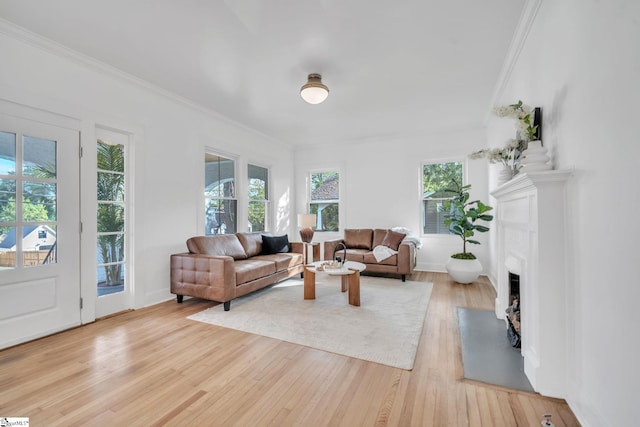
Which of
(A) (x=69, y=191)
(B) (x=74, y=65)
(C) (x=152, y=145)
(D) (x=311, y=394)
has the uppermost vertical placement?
(B) (x=74, y=65)

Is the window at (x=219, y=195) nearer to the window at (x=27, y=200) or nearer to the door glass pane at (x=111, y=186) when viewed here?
the door glass pane at (x=111, y=186)

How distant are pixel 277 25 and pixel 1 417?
324 centimetres

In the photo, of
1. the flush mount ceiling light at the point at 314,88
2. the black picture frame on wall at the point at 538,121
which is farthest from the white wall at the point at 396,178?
the black picture frame on wall at the point at 538,121

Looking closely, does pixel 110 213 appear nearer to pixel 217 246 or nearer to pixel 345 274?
pixel 217 246

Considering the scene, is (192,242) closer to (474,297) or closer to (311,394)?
(311,394)

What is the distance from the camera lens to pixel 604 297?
1.40m

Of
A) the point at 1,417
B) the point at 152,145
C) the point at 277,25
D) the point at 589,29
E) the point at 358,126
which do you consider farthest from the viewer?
the point at 358,126

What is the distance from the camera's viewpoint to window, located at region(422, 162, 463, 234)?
5.62 m

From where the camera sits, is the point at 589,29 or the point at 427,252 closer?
the point at 589,29

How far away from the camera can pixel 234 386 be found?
192cm

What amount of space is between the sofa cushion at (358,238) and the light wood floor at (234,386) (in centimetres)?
293

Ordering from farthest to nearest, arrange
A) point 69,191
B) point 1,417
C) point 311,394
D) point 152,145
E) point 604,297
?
point 152,145 → point 69,191 → point 311,394 → point 1,417 → point 604,297

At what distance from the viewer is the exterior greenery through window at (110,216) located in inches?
127

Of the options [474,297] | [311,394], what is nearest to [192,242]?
[311,394]
